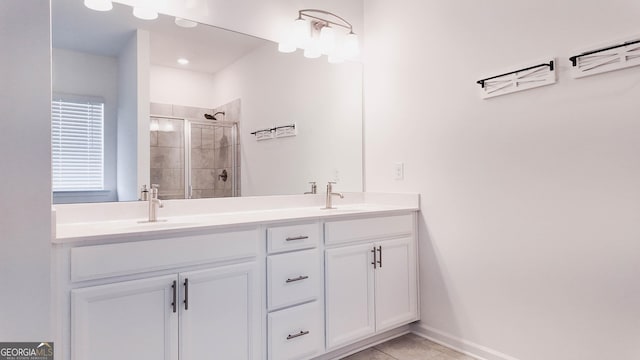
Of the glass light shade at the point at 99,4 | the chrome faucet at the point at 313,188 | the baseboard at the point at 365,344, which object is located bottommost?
the baseboard at the point at 365,344

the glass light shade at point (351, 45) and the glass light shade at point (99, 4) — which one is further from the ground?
the glass light shade at point (351, 45)

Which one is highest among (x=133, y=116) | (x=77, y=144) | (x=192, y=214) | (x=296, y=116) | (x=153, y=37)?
(x=153, y=37)

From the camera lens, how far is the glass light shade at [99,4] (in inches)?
68.7

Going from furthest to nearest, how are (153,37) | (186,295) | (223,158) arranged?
(223,158) → (153,37) → (186,295)

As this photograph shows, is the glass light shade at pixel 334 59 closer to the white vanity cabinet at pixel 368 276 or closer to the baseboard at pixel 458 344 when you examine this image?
the white vanity cabinet at pixel 368 276

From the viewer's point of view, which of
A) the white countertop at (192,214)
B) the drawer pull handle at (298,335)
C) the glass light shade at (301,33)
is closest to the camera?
the white countertop at (192,214)

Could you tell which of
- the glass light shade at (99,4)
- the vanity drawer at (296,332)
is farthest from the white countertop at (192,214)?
the glass light shade at (99,4)

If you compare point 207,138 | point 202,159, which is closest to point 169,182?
point 202,159

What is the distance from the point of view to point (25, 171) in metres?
1.16

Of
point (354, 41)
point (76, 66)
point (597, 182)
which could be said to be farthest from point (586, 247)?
point (76, 66)

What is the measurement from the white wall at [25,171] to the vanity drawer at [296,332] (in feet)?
2.96

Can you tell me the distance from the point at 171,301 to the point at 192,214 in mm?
647

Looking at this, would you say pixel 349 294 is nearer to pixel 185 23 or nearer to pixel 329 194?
pixel 329 194

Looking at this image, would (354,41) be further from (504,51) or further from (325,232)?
(325,232)
